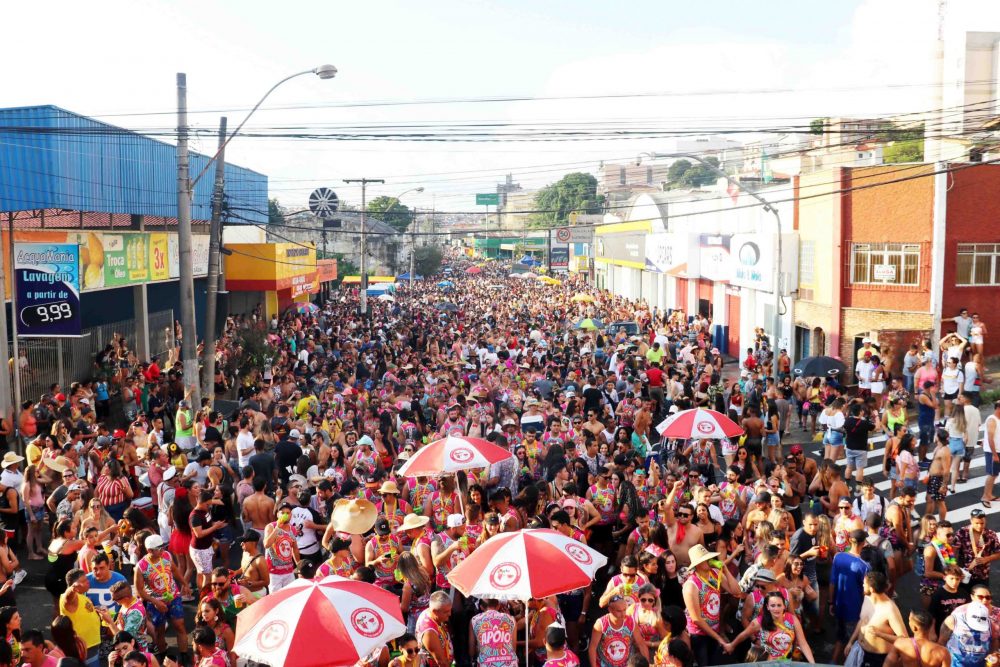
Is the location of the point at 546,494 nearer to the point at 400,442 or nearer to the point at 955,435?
the point at 400,442

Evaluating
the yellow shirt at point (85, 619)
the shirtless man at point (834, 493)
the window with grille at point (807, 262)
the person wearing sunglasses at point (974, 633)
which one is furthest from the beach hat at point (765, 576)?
the window with grille at point (807, 262)

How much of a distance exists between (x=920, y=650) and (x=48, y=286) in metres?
15.9

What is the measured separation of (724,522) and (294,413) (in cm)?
857

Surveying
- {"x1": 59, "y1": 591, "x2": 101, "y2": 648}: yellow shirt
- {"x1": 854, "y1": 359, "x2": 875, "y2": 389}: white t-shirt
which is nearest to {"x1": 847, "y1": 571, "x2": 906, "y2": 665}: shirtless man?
{"x1": 59, "y1": 591, "x2": 101, "y2": 648}: yellow shirt

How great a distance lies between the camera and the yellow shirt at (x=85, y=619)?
7730 millimetres

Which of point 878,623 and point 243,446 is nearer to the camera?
point 878,623

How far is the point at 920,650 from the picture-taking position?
23.4 ft

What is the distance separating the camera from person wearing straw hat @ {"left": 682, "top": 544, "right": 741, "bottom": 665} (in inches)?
309

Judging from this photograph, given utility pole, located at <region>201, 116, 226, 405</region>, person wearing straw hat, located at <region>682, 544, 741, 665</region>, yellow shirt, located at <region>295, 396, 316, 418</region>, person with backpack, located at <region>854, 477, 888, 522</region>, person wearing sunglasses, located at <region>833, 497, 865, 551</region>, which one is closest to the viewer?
person wearing straw hat, located at <region>682, 544, 741, 665</region>

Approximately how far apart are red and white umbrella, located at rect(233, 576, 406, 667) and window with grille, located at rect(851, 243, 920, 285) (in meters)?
20.4

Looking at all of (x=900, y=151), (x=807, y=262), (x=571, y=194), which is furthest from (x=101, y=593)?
(x=571, y=194)

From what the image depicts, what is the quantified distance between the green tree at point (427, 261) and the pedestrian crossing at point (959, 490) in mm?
74785

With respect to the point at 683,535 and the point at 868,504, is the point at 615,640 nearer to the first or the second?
the point at 683,535

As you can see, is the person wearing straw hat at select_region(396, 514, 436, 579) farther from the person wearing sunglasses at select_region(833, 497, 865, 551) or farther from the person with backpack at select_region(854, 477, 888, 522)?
the person with backpack at select_region(854, 477, 888, 522)
